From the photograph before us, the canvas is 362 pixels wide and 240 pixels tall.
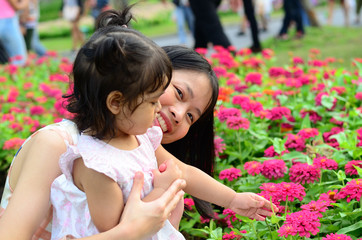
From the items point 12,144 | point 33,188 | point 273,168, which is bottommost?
point 12,144

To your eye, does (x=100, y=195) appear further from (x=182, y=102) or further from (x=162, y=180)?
(x=182, y=102)

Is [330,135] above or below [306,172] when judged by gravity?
below

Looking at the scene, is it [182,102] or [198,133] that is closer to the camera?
[182,102]

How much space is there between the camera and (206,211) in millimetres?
2311

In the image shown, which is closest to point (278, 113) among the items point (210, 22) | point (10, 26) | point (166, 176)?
point (166, 176)

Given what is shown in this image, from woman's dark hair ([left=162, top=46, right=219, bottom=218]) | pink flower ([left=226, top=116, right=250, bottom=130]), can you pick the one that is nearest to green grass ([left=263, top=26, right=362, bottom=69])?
pink flower ([left=226, top=116, right=250, bottom=130])

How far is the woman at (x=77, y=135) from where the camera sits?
169 cm

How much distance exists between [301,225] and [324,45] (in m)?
7.70

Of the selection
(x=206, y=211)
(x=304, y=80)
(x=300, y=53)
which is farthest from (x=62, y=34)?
(x=206, y=211)

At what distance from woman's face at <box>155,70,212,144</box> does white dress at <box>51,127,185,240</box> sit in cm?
24

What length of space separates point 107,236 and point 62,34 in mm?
18119

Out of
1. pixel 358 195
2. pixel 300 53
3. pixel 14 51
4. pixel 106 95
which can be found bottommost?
pixel 300 53

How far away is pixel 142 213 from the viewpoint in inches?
63.1

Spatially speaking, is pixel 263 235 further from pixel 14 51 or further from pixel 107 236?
pixel 14 51
